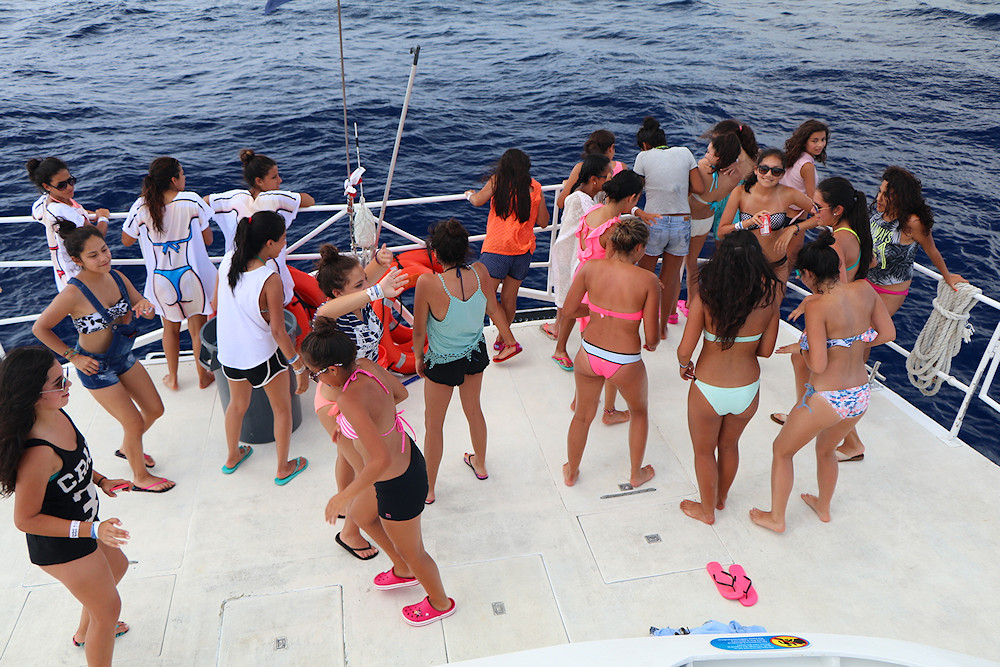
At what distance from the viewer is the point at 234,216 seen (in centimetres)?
→ 460

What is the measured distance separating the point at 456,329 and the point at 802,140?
3294 millimetres

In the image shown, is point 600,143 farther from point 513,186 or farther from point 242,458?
point 242,458

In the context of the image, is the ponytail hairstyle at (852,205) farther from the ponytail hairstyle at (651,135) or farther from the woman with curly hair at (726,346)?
the ponytail hairstyle at (651,135)

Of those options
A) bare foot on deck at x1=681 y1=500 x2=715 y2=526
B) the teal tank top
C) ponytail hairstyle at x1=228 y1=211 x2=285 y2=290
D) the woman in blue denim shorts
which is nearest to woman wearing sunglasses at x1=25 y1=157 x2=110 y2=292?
the woman in blue denim shorts

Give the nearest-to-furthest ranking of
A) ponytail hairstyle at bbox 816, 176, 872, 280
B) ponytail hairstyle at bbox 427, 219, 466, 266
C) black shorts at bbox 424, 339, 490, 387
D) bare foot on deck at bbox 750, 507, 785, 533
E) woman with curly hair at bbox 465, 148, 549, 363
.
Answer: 1. ponytail hairstyle at bbox 427, 219, 466, 266
2. black shorts at bbox 424, 339, 490, 387
3. bare foot on deck at bbox 750, 507, 785, 533
4. ponytail hairstyle at bbox 816, 176, 872, 280
5. woman with curly hair at bbox 465, 148, 549, 363

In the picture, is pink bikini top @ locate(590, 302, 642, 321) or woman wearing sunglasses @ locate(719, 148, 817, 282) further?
woman wearing sunglasses @ locate(719, 148, 817, 282)

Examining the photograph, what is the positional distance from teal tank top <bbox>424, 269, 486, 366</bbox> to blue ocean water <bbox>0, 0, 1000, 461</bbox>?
6.89m

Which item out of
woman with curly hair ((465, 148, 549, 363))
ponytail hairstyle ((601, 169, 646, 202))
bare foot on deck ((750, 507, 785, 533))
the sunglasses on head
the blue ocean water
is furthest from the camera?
the blue ocean water

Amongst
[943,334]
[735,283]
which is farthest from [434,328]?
[943,334]

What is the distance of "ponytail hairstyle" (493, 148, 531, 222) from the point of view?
464 centimetres

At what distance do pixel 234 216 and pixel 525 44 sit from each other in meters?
22.0

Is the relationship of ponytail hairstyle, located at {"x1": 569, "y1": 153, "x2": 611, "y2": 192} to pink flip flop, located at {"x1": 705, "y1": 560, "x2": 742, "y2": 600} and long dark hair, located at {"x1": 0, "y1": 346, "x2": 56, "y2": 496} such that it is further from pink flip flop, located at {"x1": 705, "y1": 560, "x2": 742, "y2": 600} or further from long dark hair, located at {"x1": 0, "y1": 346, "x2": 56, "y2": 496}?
long dark hair, located at {"x1": 0, "y1": 346, "x2": 56, "y2": 496}

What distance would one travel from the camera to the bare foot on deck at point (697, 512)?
4.09 m

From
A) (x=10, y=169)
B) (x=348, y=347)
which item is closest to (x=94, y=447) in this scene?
(x=348, y=347)
